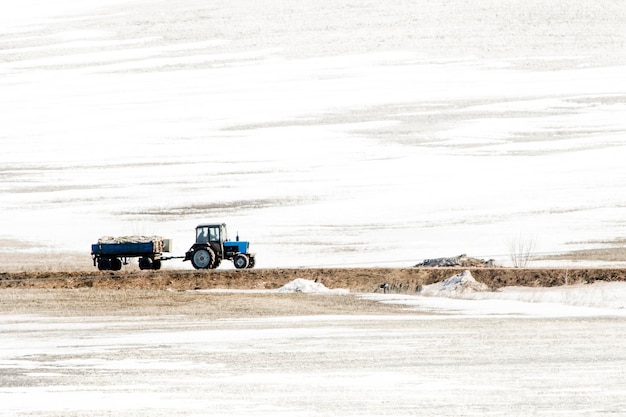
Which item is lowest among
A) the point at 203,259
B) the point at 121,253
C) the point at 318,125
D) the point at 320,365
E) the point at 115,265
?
the point at 320,365

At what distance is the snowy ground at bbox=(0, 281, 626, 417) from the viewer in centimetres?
1378

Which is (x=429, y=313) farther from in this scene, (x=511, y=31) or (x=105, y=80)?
(x=511, y=31)

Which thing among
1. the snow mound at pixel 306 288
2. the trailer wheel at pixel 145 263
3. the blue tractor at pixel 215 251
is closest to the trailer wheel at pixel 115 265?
the trailer wheel at pixel 145 263

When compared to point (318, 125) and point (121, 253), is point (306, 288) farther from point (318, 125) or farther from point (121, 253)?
point (318, 125)

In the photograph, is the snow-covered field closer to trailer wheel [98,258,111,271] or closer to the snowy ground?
trailer wheel [98,258,111,271]

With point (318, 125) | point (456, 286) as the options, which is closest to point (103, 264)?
point (456, 286)

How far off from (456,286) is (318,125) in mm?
48577

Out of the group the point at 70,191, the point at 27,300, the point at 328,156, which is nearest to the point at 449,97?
the point at 328,156

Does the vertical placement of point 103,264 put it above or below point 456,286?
above

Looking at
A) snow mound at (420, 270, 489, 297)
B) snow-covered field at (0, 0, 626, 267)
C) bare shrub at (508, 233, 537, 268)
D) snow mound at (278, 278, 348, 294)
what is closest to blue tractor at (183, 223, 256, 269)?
snow mound at (278, 278, 348, 294)

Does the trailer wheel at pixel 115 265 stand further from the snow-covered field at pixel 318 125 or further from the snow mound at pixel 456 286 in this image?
the snow mound at pixel 456 286

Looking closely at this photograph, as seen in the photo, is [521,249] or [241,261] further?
[521,249]

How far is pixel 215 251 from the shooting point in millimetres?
38188

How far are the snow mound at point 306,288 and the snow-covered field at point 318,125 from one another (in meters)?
11.3
